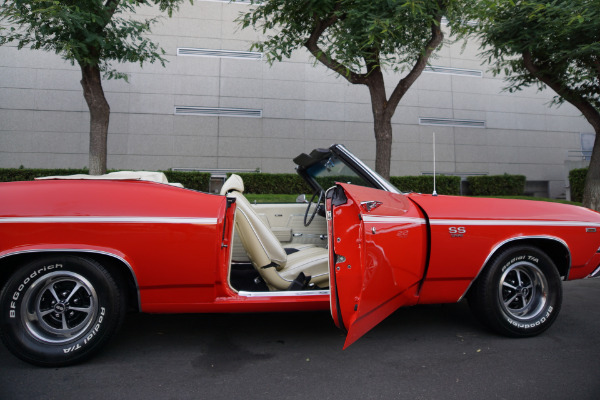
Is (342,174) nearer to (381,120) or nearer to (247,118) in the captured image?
(381,120)

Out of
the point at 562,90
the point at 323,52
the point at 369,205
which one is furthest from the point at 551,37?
the point at 369,205

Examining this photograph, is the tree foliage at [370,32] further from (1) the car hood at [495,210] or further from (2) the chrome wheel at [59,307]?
(2) the chrome wheel at [59,307]

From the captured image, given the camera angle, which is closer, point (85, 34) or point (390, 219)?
point (390, 219)

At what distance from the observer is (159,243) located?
101 inches

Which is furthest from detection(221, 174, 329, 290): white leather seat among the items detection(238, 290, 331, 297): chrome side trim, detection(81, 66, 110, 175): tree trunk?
detection(81, 66, 110, 175): tree trunk

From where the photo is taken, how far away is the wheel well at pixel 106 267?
2.53m

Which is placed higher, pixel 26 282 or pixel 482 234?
pixel 482 234

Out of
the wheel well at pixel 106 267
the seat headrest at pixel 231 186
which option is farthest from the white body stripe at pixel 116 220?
the seat headrest at pixel 231 186

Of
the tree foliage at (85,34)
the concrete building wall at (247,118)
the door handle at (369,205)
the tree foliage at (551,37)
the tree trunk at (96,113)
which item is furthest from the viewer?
the concrete building wall at (247,118)

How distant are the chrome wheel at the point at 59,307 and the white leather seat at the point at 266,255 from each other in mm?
1103

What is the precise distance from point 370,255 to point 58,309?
204cm

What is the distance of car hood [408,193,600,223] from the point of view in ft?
9.83

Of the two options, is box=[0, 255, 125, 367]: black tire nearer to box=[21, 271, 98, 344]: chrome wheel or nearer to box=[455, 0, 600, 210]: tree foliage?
box=[21, 271, 98, 344]: chrome wheel

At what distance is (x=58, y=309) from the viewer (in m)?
2.54
